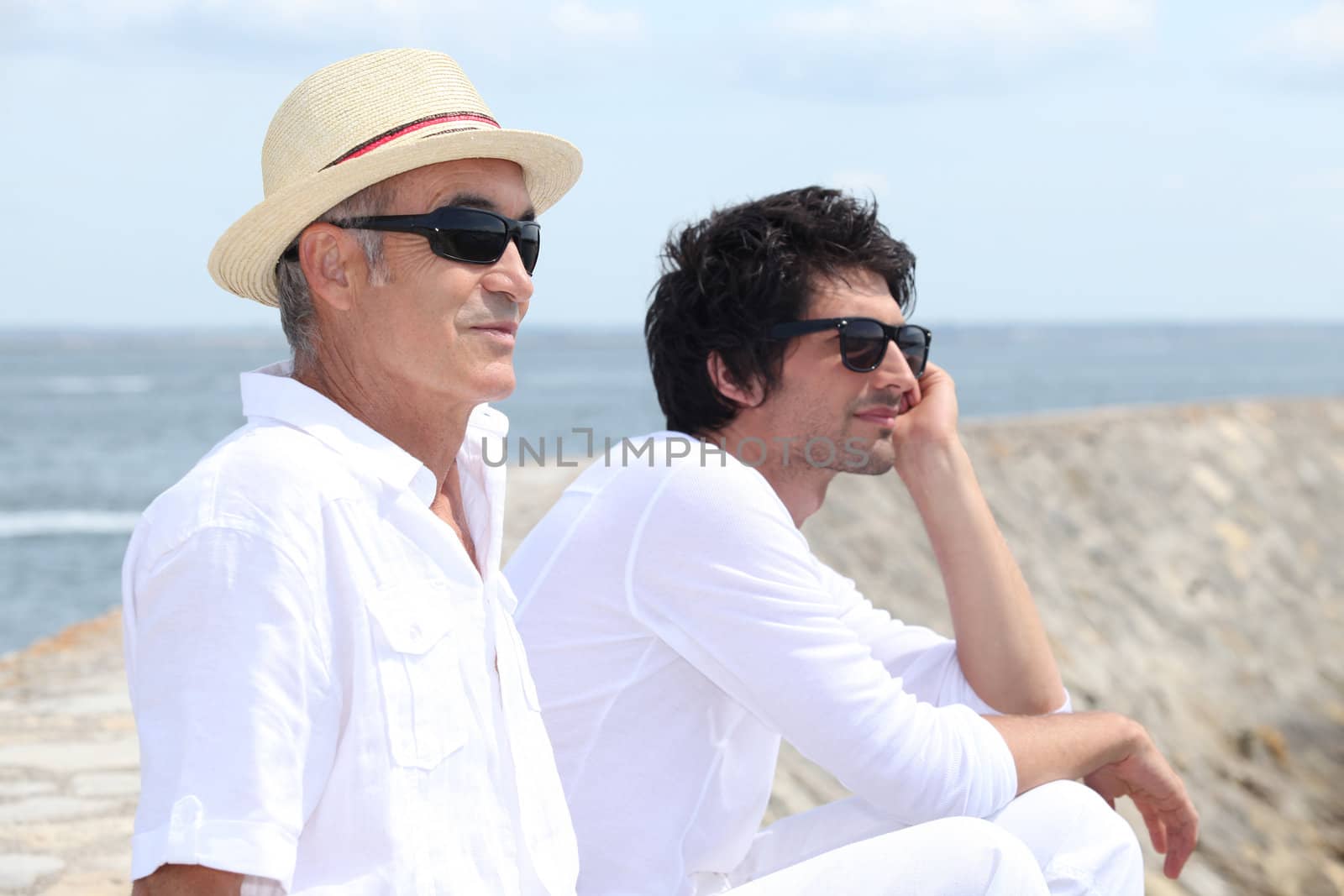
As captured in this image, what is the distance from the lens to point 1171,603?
10055 millimetres

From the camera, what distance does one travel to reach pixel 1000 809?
2744 mm

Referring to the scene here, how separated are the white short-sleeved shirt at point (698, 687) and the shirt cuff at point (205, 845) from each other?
39.1 inches

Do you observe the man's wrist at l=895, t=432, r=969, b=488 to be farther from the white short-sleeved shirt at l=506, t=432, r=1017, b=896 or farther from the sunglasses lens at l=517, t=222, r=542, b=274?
the sunglasses lens at l=517, t=222, r=542, b=274

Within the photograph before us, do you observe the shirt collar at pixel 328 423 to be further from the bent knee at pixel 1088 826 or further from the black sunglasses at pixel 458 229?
the bent knee at pixel 1088 826

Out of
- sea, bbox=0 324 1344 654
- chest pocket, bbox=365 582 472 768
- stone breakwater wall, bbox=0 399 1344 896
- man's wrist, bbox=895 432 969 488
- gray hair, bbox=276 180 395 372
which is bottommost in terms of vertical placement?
sea, bbox=0 324 1344 654

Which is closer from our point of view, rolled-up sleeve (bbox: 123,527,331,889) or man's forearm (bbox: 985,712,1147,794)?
rolled-up sleeve (bbox: 123,527,331,889)

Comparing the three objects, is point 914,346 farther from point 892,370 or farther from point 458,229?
point 458,229

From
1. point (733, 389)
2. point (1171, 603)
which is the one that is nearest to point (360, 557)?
point (733, 389)

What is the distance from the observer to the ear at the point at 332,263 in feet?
6.91

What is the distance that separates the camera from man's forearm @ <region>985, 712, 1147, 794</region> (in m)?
2.83

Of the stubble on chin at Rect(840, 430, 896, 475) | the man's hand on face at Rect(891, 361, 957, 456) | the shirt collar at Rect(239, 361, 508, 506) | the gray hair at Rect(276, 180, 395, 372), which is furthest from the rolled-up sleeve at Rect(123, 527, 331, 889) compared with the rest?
the man's hand on face at Rect(891, 361, 957, 456)

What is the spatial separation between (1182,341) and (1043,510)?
141818mm

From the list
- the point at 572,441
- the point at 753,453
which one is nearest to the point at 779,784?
the point at 753,453

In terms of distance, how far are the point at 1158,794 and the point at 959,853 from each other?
4.08 ft
